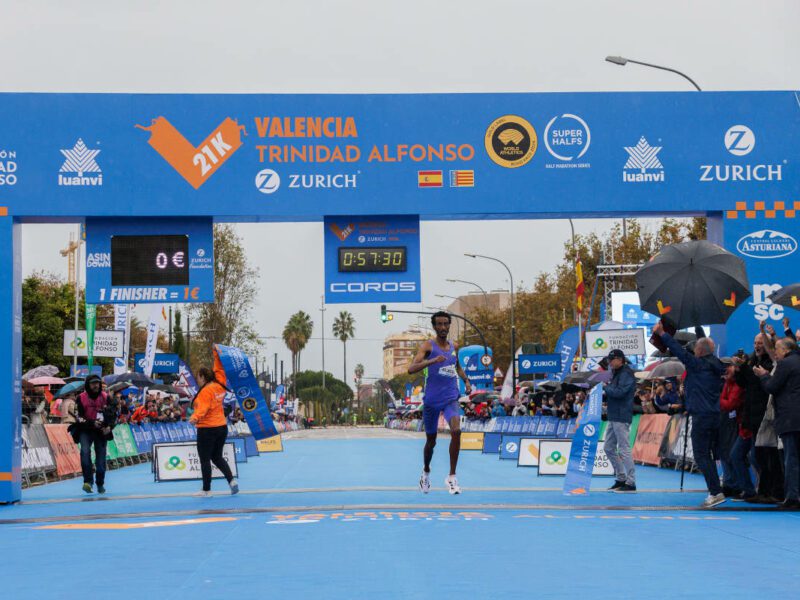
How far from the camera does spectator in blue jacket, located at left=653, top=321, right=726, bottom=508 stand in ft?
45.2

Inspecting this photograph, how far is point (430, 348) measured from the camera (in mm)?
13656

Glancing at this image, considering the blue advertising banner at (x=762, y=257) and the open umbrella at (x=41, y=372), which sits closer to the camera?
the blue advertising banner at (x=762, y=257)

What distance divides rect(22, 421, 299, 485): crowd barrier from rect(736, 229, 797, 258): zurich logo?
A: 12440 mm

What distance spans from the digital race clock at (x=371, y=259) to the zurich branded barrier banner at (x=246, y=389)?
545 centimetres

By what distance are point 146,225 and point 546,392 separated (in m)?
19.1

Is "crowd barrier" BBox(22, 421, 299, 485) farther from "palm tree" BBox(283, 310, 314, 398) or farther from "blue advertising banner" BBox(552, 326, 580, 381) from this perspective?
"palm tree" BBox(283, 310, 314, 398)

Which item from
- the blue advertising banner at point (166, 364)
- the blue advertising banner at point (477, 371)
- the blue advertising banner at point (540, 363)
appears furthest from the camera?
the blue advertising banner at point (477, 371)

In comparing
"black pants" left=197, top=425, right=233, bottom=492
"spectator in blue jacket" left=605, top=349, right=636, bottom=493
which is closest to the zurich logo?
"spectator in blue jacket" left=605, top=349, right=636, bottom=493

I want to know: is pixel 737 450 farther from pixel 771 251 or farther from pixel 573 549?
pixel 573 549

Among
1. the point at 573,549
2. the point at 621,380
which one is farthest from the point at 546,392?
the point at 573,549

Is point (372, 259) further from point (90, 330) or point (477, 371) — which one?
point (477, 371)

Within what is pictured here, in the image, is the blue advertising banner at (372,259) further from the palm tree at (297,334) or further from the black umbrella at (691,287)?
the palm tree at (297,334)

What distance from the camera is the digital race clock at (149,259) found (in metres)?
16.8

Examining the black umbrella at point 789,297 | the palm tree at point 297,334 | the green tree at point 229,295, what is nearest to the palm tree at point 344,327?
the palm tree at point 297,334
